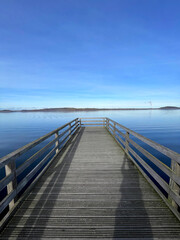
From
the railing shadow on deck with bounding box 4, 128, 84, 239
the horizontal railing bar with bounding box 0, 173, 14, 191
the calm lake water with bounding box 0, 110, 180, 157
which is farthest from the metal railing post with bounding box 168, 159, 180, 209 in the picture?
the calm lake water with bounding box 0, 110, 180, 157

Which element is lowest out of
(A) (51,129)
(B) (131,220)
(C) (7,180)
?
(A) (51,129)

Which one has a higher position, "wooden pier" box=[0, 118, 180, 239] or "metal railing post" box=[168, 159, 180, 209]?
"metal railing post" box=[168, 159, 180, 209]

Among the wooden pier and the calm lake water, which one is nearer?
the wooden pier

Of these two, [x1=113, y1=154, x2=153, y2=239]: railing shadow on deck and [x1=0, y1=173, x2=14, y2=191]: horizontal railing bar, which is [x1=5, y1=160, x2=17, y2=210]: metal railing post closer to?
[x1=0, y1=173, x2=14, y2=191]: horizontal railing bar

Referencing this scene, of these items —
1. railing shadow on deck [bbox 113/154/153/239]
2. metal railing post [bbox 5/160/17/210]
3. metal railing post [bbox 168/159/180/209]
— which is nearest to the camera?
railing shadow on deck [bbox 113/154/153/239]

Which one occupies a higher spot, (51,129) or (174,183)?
(174,183)

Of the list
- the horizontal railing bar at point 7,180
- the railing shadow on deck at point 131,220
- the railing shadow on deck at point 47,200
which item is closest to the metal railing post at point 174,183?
the railing shadow on deck at point 131,220

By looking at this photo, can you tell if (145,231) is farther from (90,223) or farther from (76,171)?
(76,171)

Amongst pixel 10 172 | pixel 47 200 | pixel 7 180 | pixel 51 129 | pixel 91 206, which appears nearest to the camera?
pixel 7 180

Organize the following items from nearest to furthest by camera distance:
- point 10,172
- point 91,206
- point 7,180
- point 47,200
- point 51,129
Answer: point 7,180 < point 10,172 < point 91,206 < point 47,200 < point 51,129

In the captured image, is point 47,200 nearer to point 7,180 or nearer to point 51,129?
point 7,180

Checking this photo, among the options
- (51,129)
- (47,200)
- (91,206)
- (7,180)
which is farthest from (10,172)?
(51,129)

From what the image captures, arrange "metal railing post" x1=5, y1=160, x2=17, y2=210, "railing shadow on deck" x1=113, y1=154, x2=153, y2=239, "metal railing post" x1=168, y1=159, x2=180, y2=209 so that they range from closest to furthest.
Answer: "railing shadow on deck" x1=113, y1=154, x2=153, y2=239, "metal railing post" x1=168, y1=159, x2=180, y2=209, "metal railing post" x1=5, y1=160, x2=17, y2=210

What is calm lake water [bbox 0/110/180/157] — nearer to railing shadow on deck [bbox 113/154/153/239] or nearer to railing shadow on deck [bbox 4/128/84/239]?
railing shadow on deck [bbox 4/128/84/239]
